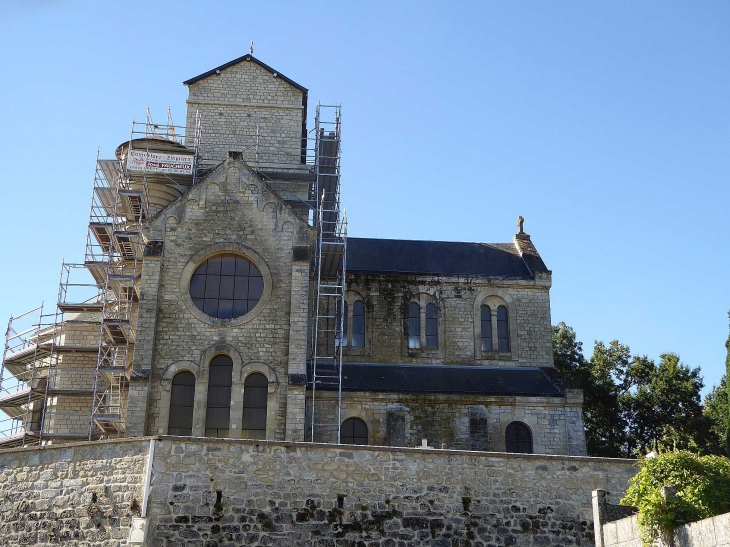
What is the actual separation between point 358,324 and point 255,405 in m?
7.47

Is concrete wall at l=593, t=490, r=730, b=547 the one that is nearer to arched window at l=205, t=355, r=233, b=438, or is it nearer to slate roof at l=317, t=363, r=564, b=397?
→ slate roof at l=317, t=363, r=564, b=397

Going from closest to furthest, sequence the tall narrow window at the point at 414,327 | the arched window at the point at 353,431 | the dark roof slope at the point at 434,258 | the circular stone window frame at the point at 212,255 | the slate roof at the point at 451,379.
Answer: the circular stone window frame at the point at 212,255 → the arched window at the point at 353,431 → the slate roof at the point at 451,379 → the tall narrow window at the point at 414,327 → the dark roof slope at the point at 434,258

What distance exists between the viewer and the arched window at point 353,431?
2945 cm

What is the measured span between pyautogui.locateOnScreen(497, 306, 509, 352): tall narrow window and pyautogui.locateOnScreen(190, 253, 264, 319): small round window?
10321 millimetres

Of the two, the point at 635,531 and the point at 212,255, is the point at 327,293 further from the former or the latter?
the point at 635,531

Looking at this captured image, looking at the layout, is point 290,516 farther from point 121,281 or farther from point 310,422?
point 121,281

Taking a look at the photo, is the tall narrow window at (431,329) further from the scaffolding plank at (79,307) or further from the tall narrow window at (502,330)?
the scaffolding plank at (79,307)

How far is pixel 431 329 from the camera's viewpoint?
110 ft

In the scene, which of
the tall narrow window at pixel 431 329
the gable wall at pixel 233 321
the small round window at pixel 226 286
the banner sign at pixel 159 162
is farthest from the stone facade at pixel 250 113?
the tall narrow window at pixel 431 329

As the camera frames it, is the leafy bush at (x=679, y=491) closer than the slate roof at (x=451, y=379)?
Yes

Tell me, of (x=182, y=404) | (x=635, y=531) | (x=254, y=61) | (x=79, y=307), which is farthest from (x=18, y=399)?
(x=635, y=531)

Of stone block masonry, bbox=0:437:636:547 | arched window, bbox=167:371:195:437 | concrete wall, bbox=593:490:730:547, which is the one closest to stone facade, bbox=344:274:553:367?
arched window, bbox=167:371:195:437

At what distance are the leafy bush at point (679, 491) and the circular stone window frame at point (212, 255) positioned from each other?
14.3m

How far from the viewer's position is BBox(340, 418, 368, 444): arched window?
29.5 m
